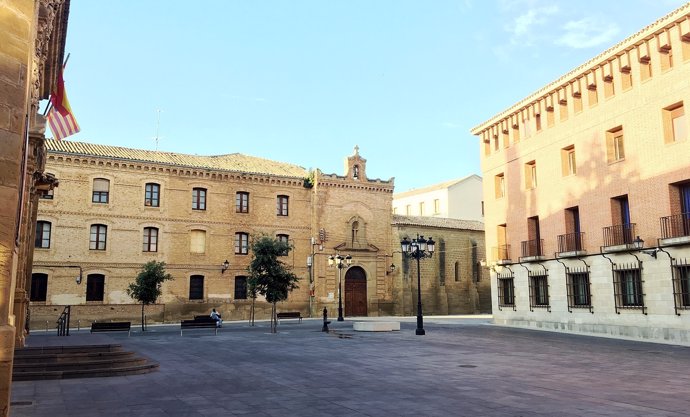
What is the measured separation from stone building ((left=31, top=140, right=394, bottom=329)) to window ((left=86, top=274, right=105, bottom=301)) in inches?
2.4

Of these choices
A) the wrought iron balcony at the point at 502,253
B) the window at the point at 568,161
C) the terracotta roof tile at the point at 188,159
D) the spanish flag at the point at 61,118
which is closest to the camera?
the spanish flag at the point at 61,118

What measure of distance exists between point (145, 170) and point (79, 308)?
30.3 ft

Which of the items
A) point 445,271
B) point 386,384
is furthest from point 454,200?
point 386,384

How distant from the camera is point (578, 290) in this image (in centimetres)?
2406

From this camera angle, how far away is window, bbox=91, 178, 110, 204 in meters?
33.5

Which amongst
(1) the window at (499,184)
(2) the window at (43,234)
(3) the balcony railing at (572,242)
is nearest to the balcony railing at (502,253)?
(1) the window at (499,184)

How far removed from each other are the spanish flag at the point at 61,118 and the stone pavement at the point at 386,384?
685 centimetres

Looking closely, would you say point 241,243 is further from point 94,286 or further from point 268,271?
point 268,271

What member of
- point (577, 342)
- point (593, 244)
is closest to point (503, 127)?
point (593, 244)

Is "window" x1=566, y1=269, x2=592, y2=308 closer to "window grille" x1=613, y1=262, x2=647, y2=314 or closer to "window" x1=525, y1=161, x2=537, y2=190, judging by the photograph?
"window grille" x1=613, y1=262, x2=647, y2=314

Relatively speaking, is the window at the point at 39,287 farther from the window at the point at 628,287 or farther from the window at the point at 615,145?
the window at the point at 615,145

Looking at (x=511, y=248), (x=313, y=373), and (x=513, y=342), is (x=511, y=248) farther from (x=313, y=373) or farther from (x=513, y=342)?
(x=313, y=373)

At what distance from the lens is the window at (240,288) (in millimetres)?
36875

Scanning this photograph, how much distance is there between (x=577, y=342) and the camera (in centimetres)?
1919
